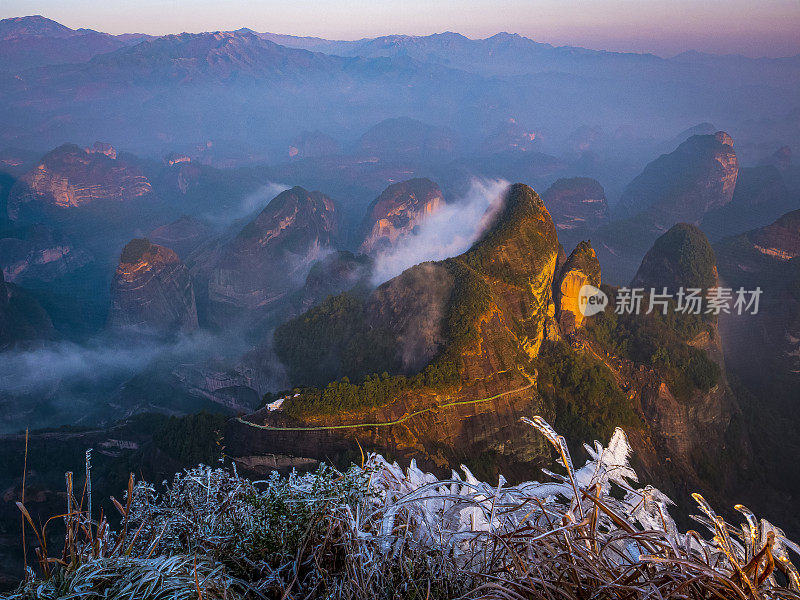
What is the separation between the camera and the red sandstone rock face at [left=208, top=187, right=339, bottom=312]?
175 feet

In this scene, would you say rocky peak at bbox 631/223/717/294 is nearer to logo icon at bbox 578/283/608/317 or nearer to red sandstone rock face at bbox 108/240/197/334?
logo icon at bbox 578/283/608/317

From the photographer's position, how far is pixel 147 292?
46219mm

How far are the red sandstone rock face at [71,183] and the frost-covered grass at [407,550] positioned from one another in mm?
100486

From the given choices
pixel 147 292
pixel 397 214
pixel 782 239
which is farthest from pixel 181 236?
pixel 782 239

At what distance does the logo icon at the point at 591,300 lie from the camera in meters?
24.9

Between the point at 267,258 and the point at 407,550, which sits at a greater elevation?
the point at 407,550

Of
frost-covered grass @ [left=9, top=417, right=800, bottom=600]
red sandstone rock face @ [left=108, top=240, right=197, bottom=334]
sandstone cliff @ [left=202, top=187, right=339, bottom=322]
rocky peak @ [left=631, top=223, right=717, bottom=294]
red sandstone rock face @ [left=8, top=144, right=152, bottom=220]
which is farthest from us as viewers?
red sandstone rock face @ [left=8, top=144, right=152, bottom=220]

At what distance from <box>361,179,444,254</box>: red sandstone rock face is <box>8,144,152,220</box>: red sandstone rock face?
5763 centimetres

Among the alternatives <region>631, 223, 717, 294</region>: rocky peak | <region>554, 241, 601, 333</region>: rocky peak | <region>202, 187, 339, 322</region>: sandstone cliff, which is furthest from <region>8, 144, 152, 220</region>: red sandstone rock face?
<region>631, 223, 717, 294</region>: rocky peak

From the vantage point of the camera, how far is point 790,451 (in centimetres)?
2608

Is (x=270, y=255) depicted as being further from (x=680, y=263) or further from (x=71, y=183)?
(x=71, y=183)

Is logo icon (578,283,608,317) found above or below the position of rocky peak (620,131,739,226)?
below

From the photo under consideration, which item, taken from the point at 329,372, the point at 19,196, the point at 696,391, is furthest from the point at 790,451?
the point at 19,196

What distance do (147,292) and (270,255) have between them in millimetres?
14979
